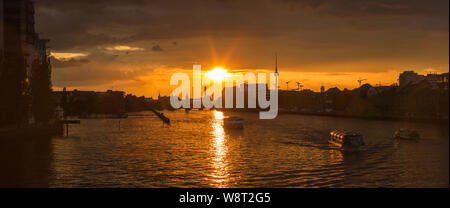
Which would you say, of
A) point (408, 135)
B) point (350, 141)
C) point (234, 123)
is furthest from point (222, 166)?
point (234, 123)

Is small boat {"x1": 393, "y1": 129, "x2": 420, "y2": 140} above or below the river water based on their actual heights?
above

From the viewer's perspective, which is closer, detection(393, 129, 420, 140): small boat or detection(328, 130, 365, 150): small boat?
detection(328, 130, 365, 150): small boat

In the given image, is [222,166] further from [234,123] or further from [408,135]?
[234,123]

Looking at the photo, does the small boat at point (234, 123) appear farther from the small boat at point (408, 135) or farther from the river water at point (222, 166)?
the river water at point (222, 166)

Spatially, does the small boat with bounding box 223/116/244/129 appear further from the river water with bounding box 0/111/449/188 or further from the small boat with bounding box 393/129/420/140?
the river water with bounding box 0/111/449/188

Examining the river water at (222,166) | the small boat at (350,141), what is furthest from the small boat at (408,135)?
the small boat at (350,141)

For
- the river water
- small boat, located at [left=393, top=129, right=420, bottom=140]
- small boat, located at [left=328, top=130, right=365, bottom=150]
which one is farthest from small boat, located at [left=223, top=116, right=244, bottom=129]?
small boat, located at [left=328, top=130, right=365, bottom=150]

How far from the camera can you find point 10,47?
342 feet

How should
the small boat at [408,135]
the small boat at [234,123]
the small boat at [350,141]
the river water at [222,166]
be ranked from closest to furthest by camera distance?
the river water at [222,166] → the small boat at [350,141] → the small boat at [408,135] → the small boat at [234,123]

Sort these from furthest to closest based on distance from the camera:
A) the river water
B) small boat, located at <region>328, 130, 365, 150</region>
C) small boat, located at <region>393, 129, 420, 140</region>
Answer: small boat, located at <region>393, 129, 420, 140</region> < small boat, located at <region>328, 130, 365, 150</region> < the river water

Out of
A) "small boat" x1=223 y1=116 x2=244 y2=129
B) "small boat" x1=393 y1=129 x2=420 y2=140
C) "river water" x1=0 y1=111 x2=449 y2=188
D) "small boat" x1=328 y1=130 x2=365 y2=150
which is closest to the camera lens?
"river water" x1=0 y1=111 x2=449 y2=188

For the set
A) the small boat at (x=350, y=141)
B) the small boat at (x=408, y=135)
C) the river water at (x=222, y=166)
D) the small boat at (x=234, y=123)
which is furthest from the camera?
the small boat at (x=234, y=123)
